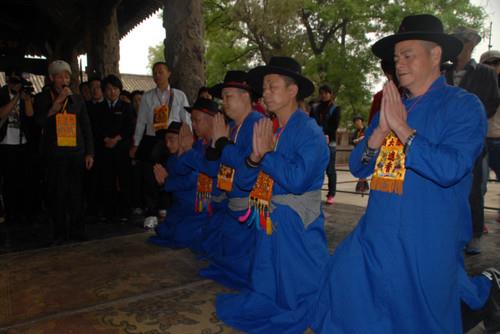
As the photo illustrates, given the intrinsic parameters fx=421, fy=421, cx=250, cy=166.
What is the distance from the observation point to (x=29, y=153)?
19.5 ft

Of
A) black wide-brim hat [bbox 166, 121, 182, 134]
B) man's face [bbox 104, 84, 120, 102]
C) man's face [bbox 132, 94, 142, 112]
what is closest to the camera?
black wide-brim hat [bbox 166, 121, 182, 134]

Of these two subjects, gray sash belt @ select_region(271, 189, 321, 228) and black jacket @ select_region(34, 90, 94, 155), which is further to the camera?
black jacket @ select_region(34, 90, 94, 155)

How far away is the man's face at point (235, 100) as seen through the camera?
3588 mm

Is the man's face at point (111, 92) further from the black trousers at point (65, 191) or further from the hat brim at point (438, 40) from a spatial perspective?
the hat brim at point (438, 40)

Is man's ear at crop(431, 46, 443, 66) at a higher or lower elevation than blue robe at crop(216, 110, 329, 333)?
higher

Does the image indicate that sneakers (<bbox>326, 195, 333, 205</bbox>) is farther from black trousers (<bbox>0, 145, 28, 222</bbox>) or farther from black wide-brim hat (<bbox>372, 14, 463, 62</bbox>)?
black wide-brim hat (<bbox>372, 14, 463, 62</bbox>)

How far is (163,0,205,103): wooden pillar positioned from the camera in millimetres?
6203

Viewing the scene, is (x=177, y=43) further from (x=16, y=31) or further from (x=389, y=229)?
(x=16, y=31)

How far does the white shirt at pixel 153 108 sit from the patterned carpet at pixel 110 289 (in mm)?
1541

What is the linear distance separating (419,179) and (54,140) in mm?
4020

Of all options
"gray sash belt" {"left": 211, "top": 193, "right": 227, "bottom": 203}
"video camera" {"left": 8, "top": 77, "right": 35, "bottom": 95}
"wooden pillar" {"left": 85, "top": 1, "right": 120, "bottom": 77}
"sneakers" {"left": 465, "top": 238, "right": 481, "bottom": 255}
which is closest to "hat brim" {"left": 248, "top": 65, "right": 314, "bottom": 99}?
"gray sash belt" {"left": 211, "top": 193, "right": 227, "bottom": 203}

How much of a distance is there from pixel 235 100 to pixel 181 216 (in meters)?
1.78

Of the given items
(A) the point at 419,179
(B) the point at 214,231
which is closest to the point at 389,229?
(A) the point at 419,179

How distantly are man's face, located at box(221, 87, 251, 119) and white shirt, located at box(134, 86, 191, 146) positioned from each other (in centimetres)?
206
